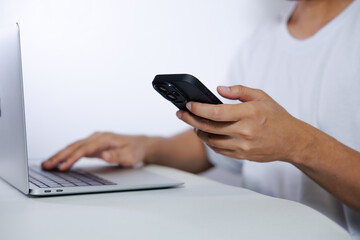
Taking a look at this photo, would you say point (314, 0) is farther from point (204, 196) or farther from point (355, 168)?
point (204, 196)

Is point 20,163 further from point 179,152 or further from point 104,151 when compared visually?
point 179,152

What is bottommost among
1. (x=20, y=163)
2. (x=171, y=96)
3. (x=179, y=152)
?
(x=179, y=152)

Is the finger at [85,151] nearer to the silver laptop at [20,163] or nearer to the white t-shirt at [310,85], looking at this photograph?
the silver laptop at [20,163]

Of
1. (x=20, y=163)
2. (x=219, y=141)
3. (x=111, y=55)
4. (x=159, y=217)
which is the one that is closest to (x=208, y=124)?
(x=219, y=141)

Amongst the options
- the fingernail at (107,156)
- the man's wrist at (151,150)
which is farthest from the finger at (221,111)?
the man's wrist at (151,150)

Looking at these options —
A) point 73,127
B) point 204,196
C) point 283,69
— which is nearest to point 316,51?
point 283,69

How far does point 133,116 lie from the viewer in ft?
4.99

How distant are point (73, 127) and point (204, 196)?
2.84 feet

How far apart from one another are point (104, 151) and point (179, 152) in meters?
0.25

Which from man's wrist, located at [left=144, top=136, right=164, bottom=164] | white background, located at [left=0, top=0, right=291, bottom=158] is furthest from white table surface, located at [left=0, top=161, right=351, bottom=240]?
white background, located at [left=0, top=0, right=291, bottom=158]

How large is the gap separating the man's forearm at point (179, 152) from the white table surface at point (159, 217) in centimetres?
38

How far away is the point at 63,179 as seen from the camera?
74 centimetres

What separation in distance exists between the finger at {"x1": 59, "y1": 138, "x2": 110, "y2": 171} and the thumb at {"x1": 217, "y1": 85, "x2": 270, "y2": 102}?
0.43m

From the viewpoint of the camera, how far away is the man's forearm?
3.54 ft
